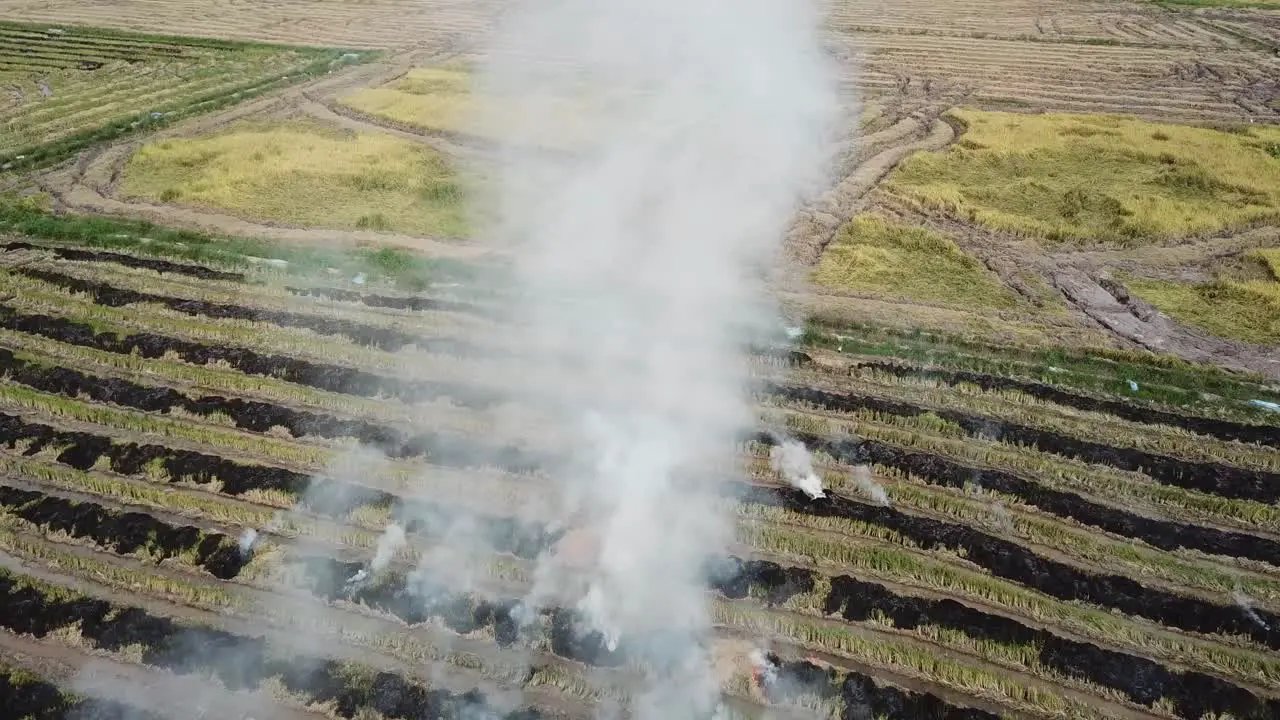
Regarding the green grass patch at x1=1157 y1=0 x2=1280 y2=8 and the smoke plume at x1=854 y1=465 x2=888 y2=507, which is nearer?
the smoke plume at x1=854 y1=465 x2=888 y2=507

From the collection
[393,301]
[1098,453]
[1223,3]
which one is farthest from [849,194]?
[1223,3]

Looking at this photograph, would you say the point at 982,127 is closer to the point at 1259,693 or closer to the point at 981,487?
the point at 981,487

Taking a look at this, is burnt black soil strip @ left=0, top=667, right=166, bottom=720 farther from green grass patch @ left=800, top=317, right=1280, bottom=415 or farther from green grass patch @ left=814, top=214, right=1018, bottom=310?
green grass patch @ left=814, top=214, right=1018, bottom=310

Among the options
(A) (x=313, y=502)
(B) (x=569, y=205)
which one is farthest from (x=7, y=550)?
(B) (x=569, y=205)

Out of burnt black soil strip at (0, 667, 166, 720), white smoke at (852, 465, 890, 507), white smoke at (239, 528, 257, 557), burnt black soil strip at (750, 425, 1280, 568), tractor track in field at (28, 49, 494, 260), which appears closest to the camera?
burnt black soil strip at (0, 667, 166, 720)

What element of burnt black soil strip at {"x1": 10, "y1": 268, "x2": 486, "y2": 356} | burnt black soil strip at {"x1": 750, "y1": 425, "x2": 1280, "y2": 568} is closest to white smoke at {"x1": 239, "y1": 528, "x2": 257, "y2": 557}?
burnt black soil strip at {"x1": 10, "y1": 268, "x2": 486, "y2": 356}

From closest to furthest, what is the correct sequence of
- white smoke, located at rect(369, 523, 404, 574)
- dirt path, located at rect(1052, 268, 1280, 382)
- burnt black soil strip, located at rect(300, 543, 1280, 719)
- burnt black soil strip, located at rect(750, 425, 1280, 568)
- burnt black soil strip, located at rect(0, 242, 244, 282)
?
burnt black soil strip, located at rect(300, 543, 1280, 719), white smoke, located at rect(369, 523, 404, 574), burnt black soil strip, located at rect(750, 425, 1280, 568), dirt path, located at rect(1052, 268, 1280, 382), burnt black soil strip, located at rect(0, 242, 244, 282)
